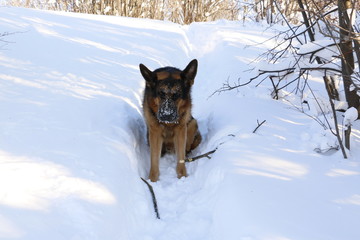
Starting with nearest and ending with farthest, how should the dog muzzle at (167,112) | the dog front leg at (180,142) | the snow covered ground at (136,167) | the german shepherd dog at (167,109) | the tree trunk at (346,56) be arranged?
1. the snow covered ground at (136,167)
2. the tree trunk at (346,56)
3. the dog muzzle at (167,112)
4. the german shepherd dog at (167,109)
5. the dog front leg at (180,142)

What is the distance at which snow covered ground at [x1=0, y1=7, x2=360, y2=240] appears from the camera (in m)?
2.58

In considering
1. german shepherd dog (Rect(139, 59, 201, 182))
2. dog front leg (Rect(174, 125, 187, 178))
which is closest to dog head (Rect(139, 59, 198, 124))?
german shepherd dog (Rect(139, 59, 201, 182))

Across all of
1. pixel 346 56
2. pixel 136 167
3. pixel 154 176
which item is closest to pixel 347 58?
pixel 346 56

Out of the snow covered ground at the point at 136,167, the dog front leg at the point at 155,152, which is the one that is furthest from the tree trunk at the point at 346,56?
the dog front leg at the point at 155,152

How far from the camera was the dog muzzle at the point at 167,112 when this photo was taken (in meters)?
4.04

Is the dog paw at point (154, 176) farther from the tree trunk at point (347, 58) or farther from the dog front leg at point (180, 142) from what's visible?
the tree trunk at point (347, 58)

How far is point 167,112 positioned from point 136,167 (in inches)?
30.8

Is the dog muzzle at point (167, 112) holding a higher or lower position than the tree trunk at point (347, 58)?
lower

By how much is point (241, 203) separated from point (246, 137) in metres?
1.46

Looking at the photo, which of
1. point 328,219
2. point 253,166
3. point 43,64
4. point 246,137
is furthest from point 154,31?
point 328,219

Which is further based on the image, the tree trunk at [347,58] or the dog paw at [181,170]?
the dog paw at [181,170]

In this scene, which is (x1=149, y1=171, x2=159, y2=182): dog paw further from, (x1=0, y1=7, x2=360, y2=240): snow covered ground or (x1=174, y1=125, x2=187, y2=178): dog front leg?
(x1=174, y1=125, x2=187, y2=178): dog front leg

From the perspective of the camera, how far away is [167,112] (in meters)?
4.03

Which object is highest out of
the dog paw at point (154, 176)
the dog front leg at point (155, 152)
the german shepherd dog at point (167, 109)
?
the german shepherd dog at point (167, 109)
